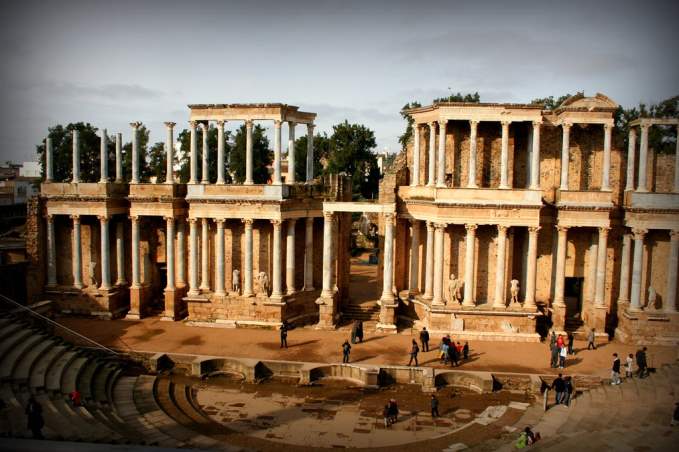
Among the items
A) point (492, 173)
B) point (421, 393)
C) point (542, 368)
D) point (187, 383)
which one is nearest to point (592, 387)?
point (542, 368)

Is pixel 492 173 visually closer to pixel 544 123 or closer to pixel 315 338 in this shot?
pixel 544 123

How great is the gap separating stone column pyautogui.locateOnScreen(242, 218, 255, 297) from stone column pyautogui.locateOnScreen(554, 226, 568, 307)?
15.5m

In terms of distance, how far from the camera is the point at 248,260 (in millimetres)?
28641

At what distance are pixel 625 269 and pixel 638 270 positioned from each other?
2.88 ft

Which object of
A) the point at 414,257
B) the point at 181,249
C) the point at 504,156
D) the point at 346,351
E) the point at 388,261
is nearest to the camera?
the point at 346,351

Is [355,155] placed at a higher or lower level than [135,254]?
higher

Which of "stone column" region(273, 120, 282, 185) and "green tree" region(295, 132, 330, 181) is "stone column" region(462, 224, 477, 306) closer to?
"stone column" region(273, 120, 282, 185)

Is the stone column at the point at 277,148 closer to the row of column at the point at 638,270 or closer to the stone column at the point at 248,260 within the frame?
the stone column at the point at 248,260

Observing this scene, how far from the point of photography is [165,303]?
95.9 feet

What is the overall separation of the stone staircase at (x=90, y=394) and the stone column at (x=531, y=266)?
54.2ft

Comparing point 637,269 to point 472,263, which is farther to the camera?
point 472,263

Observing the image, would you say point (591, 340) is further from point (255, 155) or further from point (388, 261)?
point (255, 155)

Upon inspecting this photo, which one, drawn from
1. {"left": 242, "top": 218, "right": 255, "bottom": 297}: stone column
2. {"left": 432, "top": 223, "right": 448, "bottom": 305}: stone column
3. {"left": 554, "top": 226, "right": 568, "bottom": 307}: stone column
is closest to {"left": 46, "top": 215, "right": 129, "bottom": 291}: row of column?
{"left": 242, "top": 218, "right": 255, "bottom": 297}: stone column

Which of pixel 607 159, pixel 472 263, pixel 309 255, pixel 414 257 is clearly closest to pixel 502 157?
pixel 607 159
